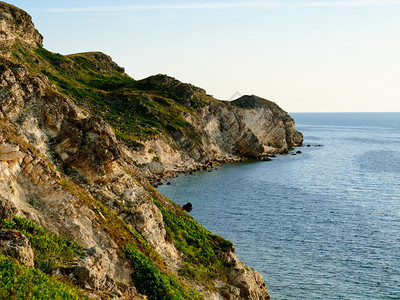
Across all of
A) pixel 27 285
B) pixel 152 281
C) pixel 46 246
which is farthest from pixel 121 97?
pixel 27 285

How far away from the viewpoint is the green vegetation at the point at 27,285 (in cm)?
1289

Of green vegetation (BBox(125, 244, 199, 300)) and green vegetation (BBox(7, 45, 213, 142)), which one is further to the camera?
green vegetation (BBox(7, 45, 213, 142))

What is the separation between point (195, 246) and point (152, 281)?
1093 centimetres

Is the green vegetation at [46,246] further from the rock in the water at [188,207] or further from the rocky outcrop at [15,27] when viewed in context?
the rocky outcrop at [15,27]

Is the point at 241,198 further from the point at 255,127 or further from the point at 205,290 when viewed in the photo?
the point at 255,127

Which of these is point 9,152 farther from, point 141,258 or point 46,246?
point 141,258

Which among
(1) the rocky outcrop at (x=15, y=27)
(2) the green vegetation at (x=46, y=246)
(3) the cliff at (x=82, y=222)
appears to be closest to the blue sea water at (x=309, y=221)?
(3) the cliff at (x=82, y=222)

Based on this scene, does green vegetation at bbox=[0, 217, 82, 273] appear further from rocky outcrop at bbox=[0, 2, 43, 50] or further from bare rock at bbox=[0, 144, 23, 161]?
rocky outcrop at bbox=[0, 2, 43, 50]

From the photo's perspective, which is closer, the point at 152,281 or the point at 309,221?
the point at 152,281

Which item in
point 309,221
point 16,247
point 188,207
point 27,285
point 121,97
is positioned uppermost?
point 121,97

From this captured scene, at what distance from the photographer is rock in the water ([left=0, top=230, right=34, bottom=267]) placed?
1486 cm

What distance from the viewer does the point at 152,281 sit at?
24.2 meters

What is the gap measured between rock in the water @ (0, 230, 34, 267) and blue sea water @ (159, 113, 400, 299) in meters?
27.8

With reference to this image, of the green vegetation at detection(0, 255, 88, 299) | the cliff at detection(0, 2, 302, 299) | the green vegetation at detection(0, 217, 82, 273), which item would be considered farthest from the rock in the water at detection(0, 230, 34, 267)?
the green vegetation at detection(0, 217, 82, 273)
